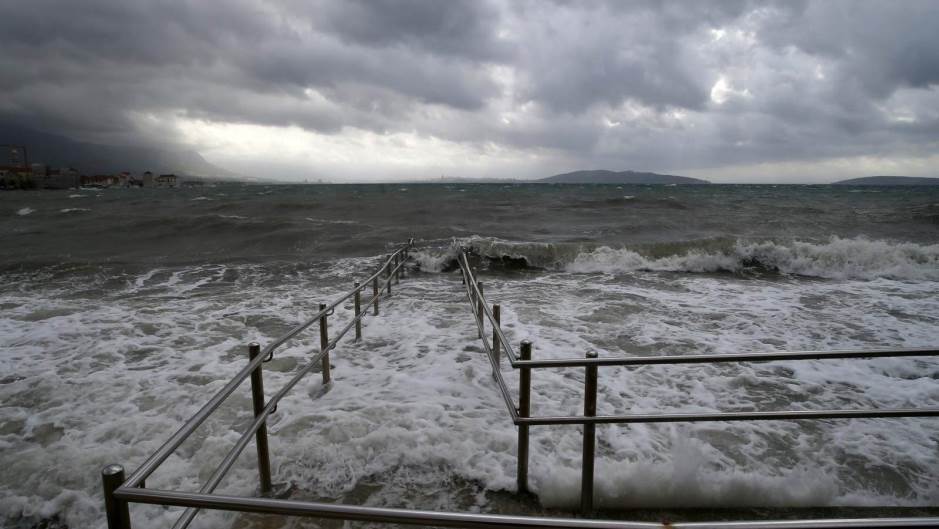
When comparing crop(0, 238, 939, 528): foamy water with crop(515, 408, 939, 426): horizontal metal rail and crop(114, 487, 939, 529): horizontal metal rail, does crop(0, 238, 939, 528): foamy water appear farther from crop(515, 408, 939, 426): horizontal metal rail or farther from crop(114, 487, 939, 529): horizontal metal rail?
crop(114, 487, 939, 529): horizontal metal rail

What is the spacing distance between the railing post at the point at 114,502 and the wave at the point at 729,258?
1131 centimetres

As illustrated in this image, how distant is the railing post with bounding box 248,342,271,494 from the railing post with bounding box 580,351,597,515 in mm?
1850

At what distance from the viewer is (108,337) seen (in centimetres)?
649

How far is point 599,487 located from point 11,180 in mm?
132706

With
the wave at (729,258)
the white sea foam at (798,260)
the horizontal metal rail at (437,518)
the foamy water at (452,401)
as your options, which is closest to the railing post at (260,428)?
the foamy water at (452,401)

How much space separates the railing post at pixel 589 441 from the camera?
2438 millimetres

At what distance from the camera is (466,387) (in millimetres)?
4781

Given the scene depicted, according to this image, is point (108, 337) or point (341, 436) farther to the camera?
point (108, 337)

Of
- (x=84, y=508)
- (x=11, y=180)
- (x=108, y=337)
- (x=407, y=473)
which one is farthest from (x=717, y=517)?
(x=11, y=180)

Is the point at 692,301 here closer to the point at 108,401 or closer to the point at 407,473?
the point at 407,473

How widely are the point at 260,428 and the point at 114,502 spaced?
173 cm

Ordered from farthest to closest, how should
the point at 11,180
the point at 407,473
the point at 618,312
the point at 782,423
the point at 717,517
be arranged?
the point at 11,180
the point at 618,312
the point at 782,423
the point at 407,473
the point at 717,517

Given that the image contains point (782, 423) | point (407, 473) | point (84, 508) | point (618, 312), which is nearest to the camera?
point (84, 508)

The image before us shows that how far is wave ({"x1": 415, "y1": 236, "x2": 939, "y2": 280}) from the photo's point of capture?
1255cm
